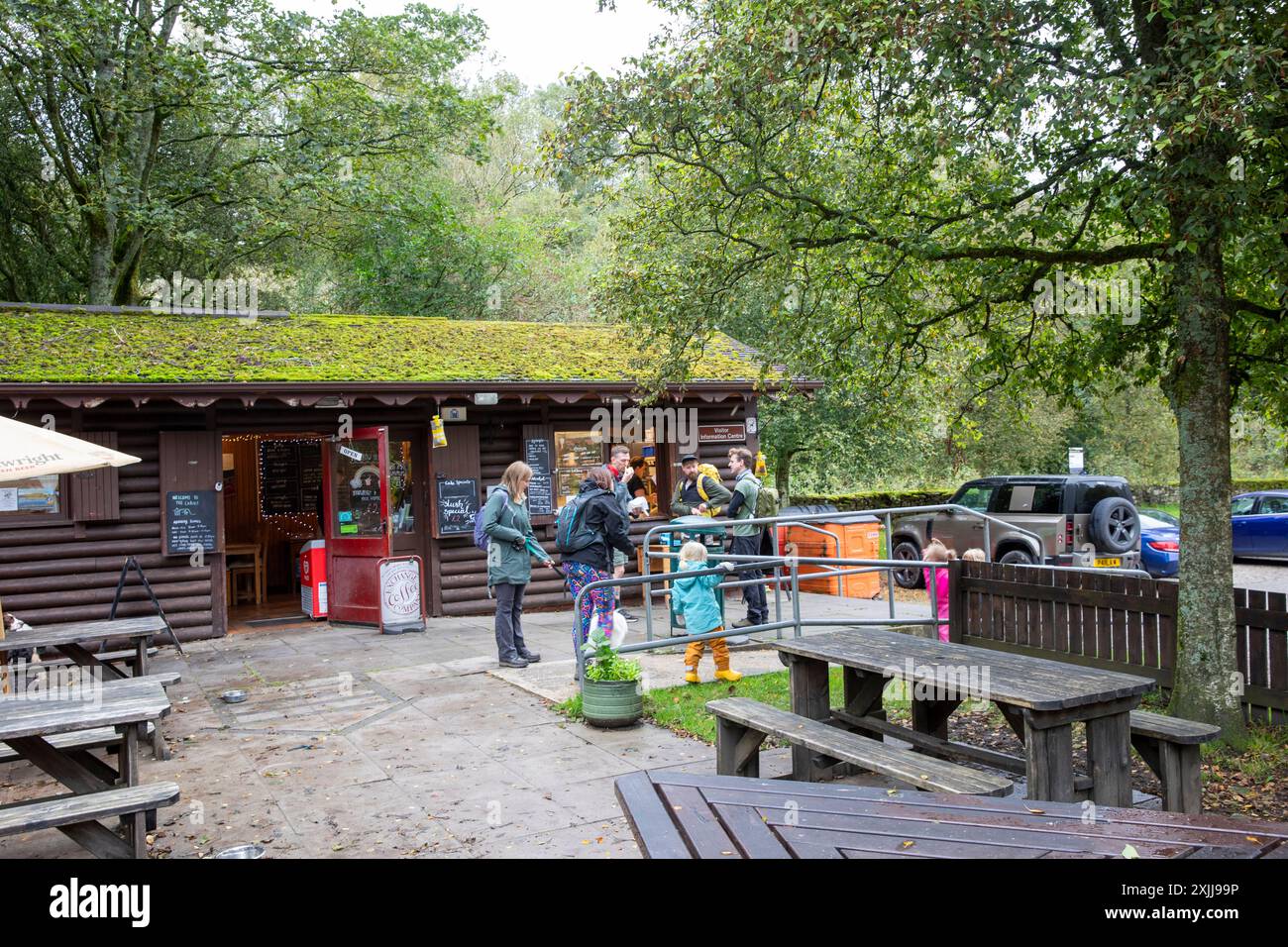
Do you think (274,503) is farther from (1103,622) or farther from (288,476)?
(1103,622)

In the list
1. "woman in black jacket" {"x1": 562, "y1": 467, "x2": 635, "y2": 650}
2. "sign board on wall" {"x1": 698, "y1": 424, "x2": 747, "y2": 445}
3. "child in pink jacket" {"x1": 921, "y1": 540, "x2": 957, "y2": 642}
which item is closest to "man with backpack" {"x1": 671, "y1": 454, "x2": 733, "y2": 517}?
"sign board on wall" {"x1": 698, "y1": 424, "x2": 747, "y2": 445}

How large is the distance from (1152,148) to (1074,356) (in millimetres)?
2063

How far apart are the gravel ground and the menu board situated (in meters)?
14.7

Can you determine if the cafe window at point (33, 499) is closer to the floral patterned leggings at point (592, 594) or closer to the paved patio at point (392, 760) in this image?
the paved patio at point (392, 760)

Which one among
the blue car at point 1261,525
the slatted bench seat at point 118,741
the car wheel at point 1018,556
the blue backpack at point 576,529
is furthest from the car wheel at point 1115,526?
the slatted bench seat at point 118,741

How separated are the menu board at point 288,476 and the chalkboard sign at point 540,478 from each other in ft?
13.9

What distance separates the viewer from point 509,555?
8.76m

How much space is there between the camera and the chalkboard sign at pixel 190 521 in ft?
35.0

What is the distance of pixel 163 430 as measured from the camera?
10750mm
